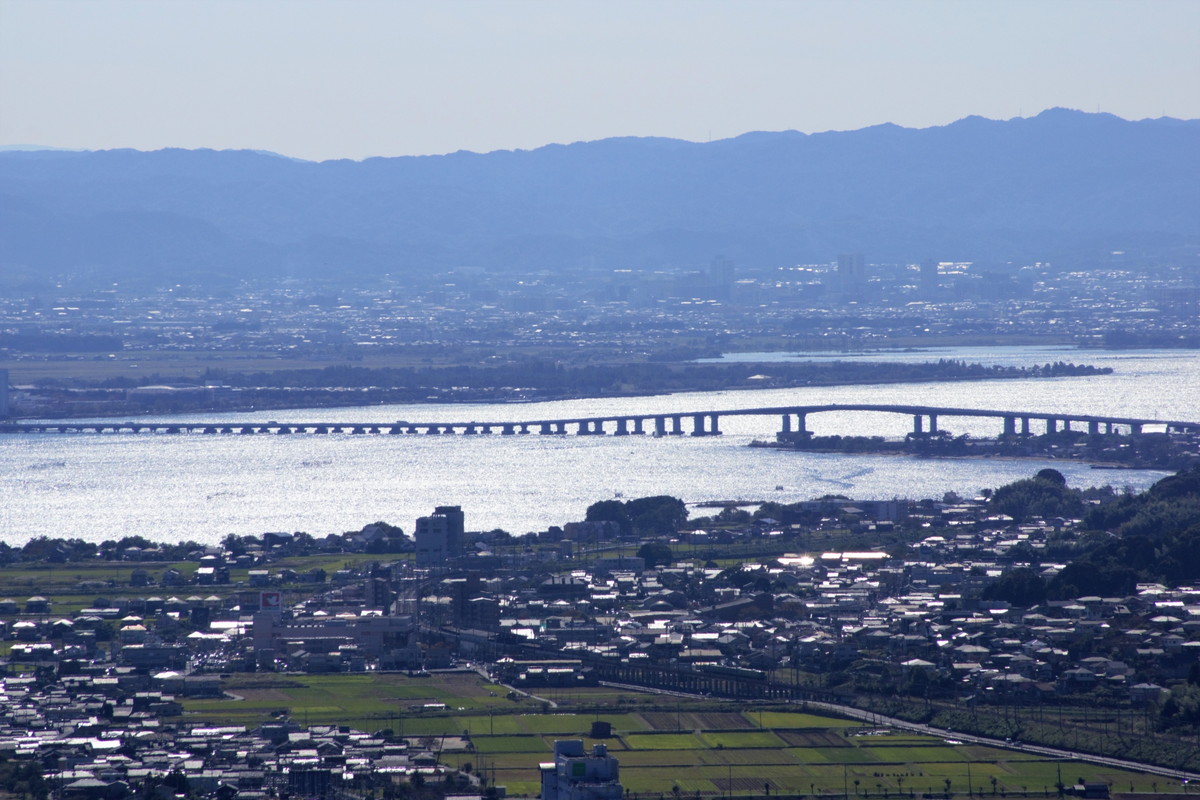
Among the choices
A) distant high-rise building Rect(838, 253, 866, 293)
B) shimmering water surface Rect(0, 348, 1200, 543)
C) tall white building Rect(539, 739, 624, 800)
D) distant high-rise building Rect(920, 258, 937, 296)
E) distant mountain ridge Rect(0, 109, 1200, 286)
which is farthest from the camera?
distant mountain ridge Rect(0, 109, 1200, 286)

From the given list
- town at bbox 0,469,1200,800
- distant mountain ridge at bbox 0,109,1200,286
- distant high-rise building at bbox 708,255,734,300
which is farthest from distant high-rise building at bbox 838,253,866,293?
town at bbox 0,469,1200,800

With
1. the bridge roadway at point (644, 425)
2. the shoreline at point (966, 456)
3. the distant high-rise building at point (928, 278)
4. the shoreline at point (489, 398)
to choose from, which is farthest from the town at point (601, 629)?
the distant high-rise building at point (928, 278)

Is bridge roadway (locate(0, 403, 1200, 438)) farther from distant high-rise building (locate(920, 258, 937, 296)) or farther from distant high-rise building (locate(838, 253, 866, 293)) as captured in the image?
distant high-rise building (locate(838, 253, 866, 293))

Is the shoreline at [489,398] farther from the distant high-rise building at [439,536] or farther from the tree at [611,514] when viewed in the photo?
the distant high-rise building at [439,536]

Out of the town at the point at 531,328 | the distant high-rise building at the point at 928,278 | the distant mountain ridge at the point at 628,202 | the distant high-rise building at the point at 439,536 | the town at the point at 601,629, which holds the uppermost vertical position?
the distant mountain ridge at the point at 628,202

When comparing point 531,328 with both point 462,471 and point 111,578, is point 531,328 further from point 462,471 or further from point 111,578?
point 111,578

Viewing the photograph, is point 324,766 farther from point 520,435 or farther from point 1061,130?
point 1061,130

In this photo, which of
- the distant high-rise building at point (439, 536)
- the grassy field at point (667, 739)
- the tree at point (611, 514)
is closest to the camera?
the grassy field at point (667, 739)
